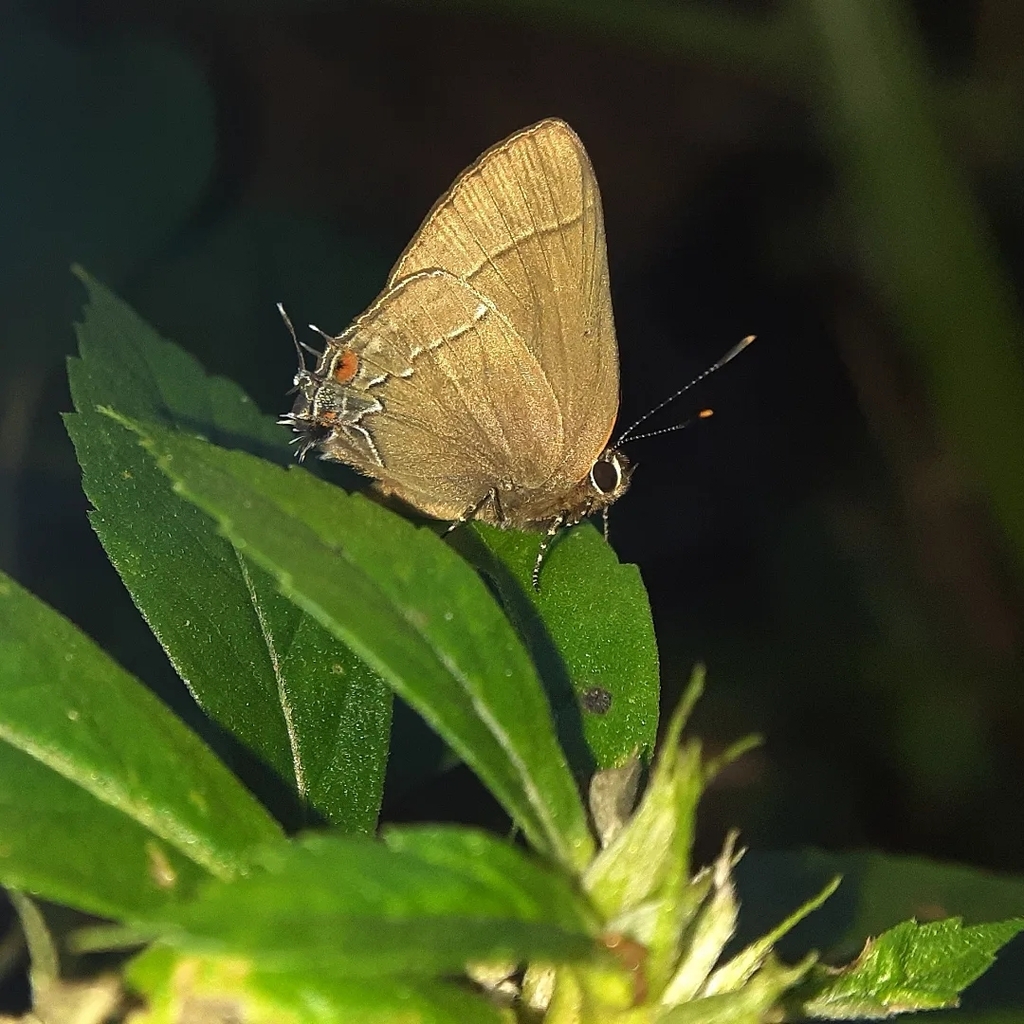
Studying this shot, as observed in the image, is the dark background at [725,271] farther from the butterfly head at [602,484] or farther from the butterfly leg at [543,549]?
the butterfly leg at [543,549]

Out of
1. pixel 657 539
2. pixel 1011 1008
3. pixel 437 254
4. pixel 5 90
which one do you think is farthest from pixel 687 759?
pixel 5 90

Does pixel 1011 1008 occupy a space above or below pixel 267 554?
below

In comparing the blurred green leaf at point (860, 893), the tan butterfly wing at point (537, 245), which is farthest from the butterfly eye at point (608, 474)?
the blurred green leaf at point (860, 893)

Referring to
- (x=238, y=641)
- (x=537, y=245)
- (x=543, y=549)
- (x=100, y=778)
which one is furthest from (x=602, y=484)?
(x=100, y=778)

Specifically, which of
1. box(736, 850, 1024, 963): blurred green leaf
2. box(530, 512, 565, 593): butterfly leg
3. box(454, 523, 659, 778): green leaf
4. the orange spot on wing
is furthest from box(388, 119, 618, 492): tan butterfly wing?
box(736, 850, 1024, 963): blurred green leaf

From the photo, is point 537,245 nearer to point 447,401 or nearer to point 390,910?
point 447,401

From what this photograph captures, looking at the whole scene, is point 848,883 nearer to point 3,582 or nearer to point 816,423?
point 3,582
